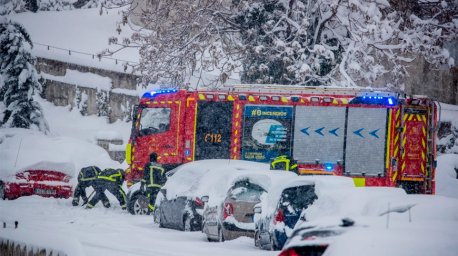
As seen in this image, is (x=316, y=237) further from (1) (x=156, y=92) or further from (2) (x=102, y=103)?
(2) (x=102, y=103)

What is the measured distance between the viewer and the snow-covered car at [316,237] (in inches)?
226

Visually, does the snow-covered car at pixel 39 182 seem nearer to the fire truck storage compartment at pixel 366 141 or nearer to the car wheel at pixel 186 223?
the car wheel at pixel 186 223

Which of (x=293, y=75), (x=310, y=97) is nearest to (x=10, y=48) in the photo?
(x=293, y=75)

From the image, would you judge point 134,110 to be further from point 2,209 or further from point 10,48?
point 10,48

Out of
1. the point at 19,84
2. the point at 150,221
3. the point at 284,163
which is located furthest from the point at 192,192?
the point at 19,84

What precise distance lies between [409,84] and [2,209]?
22458 millimetres

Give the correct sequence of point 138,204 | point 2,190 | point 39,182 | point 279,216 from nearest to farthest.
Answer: point 279,216 < point 138,204 < point 2,190 < point 39,182

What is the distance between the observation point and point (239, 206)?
551 inches

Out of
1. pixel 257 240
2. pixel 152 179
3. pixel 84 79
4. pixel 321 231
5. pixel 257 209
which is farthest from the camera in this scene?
pixel 84 79

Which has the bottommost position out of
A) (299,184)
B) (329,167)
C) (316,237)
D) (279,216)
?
(279,216)

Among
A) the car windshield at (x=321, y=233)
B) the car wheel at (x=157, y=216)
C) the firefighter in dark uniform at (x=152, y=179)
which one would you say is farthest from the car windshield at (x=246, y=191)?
the car windshield at (x=321, y=233)

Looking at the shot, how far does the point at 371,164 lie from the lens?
69.1ft

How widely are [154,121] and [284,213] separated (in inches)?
428

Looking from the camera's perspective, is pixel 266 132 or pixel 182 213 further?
pixel 266 132
